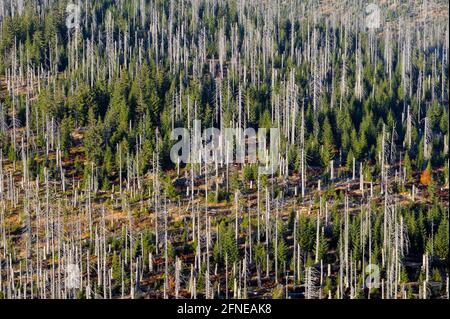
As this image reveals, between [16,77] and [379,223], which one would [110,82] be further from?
[379,223]

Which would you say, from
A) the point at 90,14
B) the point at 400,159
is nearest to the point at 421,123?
the point at 400,159

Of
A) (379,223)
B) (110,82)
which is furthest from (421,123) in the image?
(110,82)

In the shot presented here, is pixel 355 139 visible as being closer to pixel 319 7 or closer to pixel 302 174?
pixel 302 174

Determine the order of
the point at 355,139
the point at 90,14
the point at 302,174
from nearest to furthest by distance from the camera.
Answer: the point at 302,174 < the point at 355,139 < the point at 90,14

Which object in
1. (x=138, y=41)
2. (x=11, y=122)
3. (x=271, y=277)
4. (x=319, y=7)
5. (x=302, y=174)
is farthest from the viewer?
(x=319, y=7)

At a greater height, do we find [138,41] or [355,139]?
[138,41]

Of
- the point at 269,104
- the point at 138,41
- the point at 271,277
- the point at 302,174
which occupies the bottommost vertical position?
the point at 271,277

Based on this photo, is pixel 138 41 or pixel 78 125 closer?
pixel 78 125
